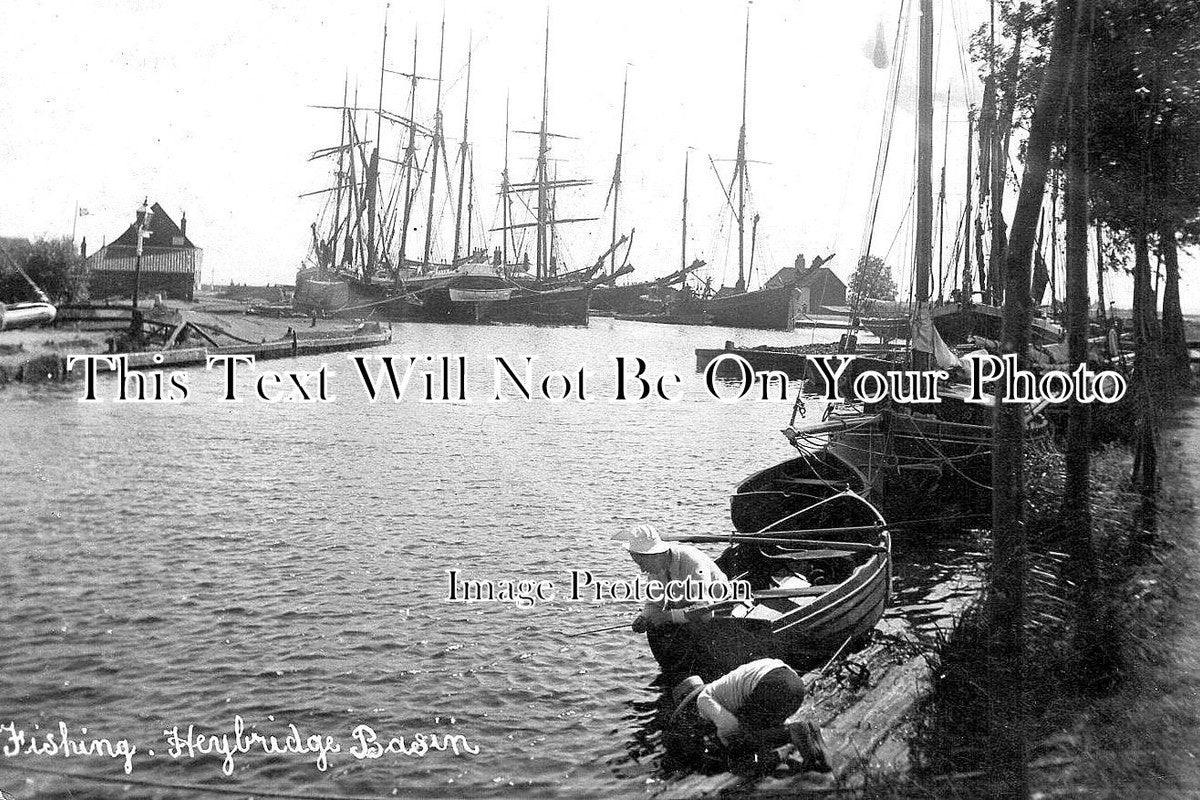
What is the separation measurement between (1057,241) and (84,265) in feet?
132

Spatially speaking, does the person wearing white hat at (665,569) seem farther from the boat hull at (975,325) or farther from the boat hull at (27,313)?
the boat hull at (975,325)

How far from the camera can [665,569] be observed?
9.67 m

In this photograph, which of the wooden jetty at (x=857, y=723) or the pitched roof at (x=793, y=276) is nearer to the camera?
the wooden jetty at (x=857, y=723)

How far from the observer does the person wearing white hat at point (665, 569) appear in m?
9.41

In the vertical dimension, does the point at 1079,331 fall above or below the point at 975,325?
below

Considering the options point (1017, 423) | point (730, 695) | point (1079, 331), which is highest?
point (1079, 331)

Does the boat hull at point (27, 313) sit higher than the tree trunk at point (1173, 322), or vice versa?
the tree trunk at point (1173, 322)

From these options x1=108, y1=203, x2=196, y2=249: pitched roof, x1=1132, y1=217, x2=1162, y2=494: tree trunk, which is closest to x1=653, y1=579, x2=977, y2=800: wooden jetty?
x1=1132, y1=217, x2=1162, y2=494: tree trunk

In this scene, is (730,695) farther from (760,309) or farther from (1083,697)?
(760,309)

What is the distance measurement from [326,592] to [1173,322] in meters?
32.8

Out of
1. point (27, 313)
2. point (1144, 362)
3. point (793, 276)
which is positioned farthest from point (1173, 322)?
point (793, 276)

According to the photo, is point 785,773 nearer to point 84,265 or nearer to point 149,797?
point 149,797

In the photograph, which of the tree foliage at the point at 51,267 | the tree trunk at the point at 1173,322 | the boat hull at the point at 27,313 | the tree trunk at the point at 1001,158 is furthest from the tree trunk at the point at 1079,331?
the tree foliage at the point at 51,267

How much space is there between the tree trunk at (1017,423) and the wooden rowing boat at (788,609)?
6.88 ft
